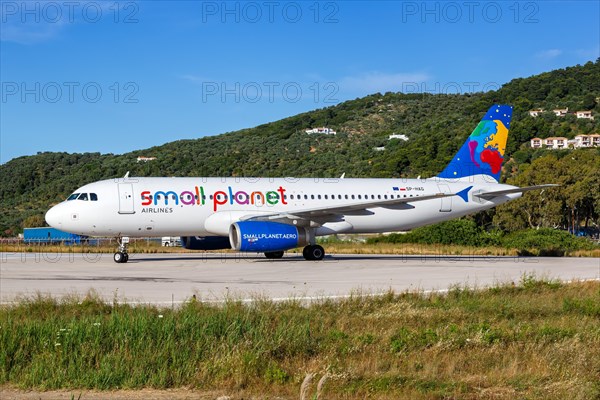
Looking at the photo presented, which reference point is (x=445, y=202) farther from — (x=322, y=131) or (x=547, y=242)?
(x=322, y=131)

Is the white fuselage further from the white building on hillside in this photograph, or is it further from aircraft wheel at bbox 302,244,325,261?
the white building on hillside

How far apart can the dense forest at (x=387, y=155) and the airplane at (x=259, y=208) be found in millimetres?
38002

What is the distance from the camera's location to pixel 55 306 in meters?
12.8

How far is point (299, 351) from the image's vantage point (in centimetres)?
945

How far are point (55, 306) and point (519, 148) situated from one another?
94.6 metres

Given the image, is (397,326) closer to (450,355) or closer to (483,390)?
(450,355)

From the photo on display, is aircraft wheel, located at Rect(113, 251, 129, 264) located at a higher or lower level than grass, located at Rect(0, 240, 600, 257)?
higher

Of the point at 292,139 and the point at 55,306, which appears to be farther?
the point at 292,139

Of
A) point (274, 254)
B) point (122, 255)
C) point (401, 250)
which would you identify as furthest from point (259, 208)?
point (401, 250)

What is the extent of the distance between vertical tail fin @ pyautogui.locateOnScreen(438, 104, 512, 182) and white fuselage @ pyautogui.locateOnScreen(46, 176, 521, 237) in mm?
881

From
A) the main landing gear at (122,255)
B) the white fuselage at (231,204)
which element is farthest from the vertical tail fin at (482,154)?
the main landing gear at (122,255)

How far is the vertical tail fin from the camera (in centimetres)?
3659

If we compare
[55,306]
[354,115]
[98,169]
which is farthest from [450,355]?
[354,115]

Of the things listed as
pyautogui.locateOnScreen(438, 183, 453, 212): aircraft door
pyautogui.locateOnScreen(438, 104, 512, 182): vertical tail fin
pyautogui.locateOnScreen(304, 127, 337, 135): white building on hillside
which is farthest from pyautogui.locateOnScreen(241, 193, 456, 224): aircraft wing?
pyautogui.locateOnScreen(304, 127, 337, 135): white building on hillside
